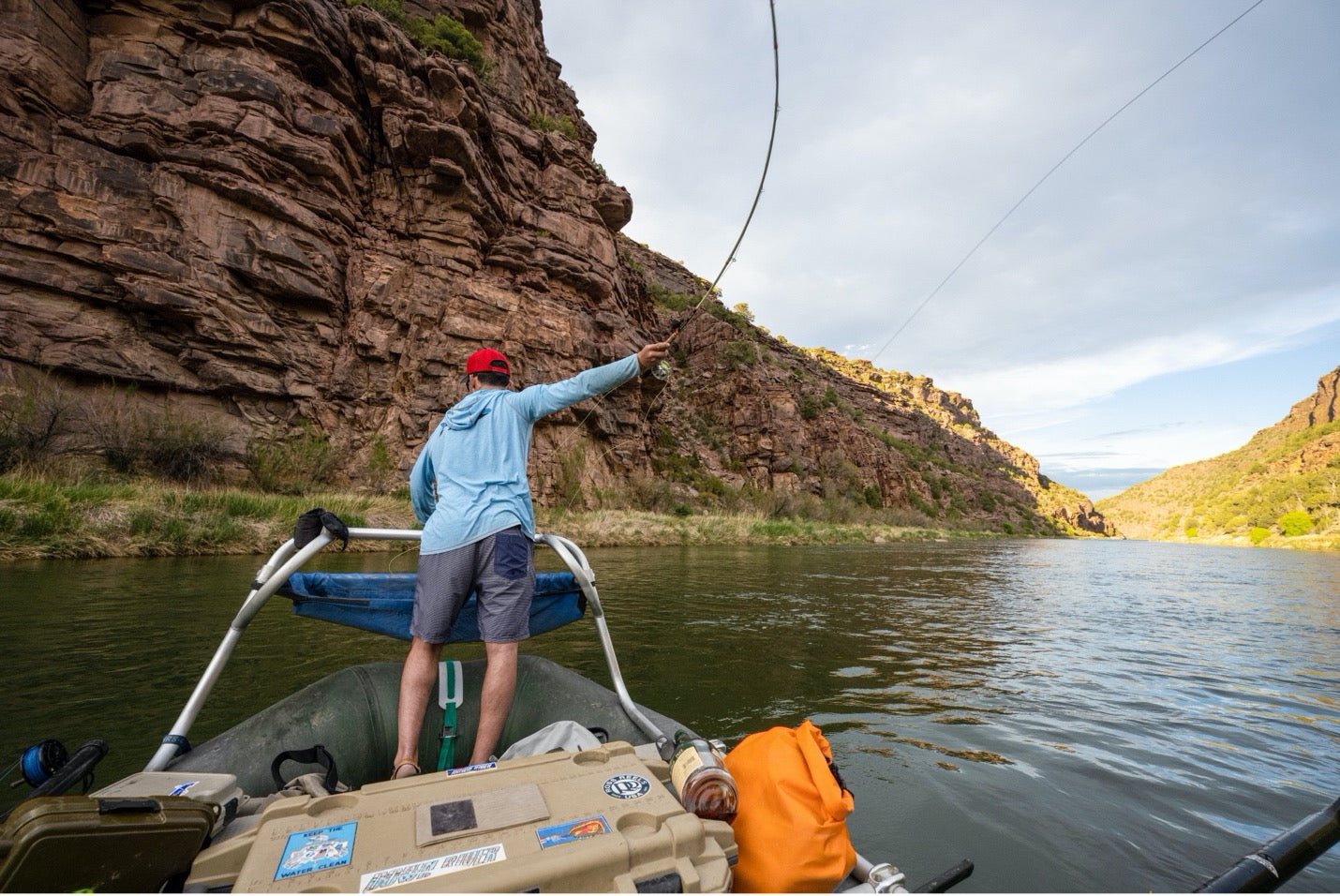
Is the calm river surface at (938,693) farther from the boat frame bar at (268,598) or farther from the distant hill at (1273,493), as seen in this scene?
the distant hill at (1273,493)

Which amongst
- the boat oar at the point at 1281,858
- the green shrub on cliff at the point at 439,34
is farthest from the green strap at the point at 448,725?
the green shrub on cliff at the point at 439,34

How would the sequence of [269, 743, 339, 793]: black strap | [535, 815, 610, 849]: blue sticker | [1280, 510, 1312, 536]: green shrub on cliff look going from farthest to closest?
[1280, 510, 1312, 536]: green shrub on cliff, [269, 743, 339, 793]: black strap, [535, 815, 610, 849]: blue sticker

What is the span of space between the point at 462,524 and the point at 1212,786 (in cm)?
438

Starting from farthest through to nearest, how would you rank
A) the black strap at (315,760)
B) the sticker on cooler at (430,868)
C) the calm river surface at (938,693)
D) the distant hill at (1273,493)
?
the distant hill at (1273,493) → the calm river surface at (938,693) → the black strap at (315,760) → the sticker on cooler at (430,868)

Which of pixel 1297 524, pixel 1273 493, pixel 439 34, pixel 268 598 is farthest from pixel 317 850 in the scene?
pixel 1273 493

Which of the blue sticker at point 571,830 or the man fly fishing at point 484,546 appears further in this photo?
the man fly fishing at point 484,546

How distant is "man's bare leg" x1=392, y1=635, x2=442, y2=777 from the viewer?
94.6 inches

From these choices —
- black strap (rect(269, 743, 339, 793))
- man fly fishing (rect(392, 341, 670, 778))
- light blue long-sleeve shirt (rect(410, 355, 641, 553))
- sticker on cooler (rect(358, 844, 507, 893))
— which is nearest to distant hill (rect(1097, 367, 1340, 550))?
light blue long-sleeve shirt (rect(410, 355, 641, 553))

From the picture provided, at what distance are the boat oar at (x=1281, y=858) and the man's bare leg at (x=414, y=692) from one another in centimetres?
270

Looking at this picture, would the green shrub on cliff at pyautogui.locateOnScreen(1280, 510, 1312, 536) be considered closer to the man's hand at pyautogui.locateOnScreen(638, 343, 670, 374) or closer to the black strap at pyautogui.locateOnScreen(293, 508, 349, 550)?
the man's hand at pyautogui.locateOnScreen(638, 343, 670, 374)

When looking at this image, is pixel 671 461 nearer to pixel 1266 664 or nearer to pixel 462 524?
pixel 1266 664

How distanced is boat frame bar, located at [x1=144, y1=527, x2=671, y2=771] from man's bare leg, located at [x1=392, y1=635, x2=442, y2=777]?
1.85ft

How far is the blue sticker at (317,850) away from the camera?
1293 mm

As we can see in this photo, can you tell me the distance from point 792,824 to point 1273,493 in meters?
119
